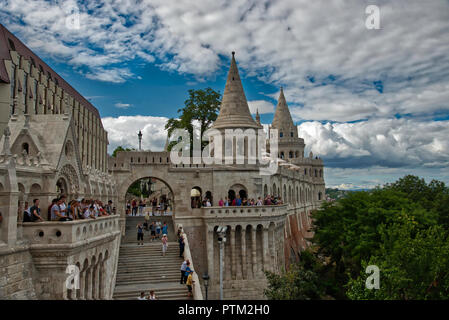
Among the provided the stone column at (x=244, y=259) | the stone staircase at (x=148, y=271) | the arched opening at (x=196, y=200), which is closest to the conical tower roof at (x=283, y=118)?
the arched opening at (x=196, y=200)

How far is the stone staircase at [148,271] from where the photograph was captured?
800 inches

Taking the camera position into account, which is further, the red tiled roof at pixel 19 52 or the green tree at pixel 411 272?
the red tiled roof at pixel 19 52

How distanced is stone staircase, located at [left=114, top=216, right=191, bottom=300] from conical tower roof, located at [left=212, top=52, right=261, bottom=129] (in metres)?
12.3

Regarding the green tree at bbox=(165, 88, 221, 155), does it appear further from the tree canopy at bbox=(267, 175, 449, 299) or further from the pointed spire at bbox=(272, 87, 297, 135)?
the pointed spire at bbox=(272, 87, 297, 135)

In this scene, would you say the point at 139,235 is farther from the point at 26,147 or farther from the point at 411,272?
the point at 411,272

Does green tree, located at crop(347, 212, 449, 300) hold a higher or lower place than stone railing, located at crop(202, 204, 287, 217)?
lower

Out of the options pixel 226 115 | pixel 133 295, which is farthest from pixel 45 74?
pixel 133 295

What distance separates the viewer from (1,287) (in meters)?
10.7

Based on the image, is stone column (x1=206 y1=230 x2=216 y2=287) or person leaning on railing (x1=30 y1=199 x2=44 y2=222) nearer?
person leaning on railing (x1=30 y1=199 x2=44 y2=222)

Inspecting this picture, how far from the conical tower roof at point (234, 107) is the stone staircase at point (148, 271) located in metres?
12.3

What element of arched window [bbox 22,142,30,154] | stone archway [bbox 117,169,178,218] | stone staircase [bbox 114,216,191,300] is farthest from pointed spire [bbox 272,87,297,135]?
arched window [bbox 22,142,30,154]

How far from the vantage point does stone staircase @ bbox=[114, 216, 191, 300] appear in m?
20.3

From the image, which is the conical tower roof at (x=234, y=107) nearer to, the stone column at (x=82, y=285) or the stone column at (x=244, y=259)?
the stone column at (x=244, y=259)
